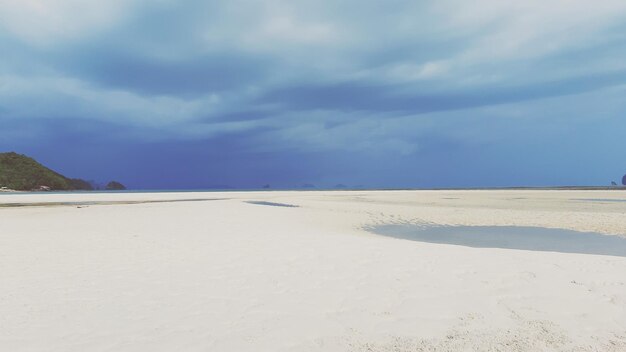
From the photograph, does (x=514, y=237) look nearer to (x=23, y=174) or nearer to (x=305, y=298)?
(x=305, y=298)

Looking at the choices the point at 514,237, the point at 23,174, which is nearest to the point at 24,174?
the point at 23,174

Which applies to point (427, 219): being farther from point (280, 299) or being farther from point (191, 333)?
point (191, 333)

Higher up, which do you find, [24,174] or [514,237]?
[24,174]

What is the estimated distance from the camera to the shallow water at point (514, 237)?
12625 mm

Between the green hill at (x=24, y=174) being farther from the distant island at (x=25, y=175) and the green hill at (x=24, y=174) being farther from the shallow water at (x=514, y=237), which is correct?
the shallow water at (x=514, y=237)

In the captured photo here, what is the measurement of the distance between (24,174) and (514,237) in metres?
192

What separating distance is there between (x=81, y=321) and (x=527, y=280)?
805 centimetres

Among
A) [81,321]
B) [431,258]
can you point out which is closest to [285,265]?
[431,258]

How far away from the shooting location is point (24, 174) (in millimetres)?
155750

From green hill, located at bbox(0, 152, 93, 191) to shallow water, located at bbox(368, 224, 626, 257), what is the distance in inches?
6615

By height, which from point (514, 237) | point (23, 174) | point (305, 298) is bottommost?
point (514, 237)

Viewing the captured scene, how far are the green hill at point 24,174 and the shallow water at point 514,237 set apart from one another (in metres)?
168

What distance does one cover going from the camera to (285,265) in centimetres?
902

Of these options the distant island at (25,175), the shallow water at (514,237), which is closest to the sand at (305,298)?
the shallow water at (514,237)
